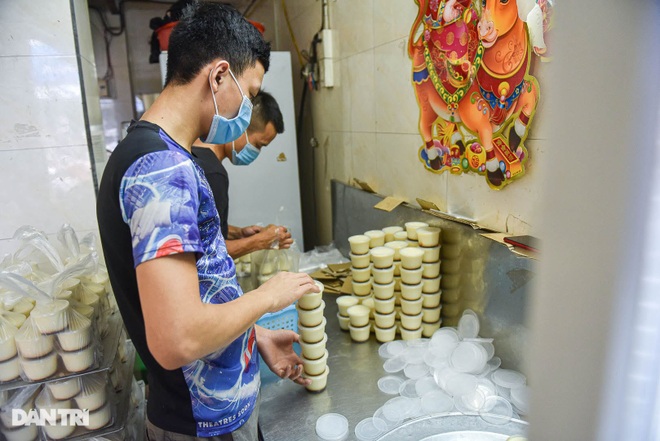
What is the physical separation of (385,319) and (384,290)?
115 millimetres

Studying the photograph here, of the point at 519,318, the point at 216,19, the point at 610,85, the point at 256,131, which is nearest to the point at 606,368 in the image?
the point at 610,85

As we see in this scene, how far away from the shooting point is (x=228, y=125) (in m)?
1.02

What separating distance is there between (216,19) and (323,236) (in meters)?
2.50

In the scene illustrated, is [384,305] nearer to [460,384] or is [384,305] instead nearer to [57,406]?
[460,384]

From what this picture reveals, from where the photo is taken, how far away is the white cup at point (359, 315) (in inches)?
62.2

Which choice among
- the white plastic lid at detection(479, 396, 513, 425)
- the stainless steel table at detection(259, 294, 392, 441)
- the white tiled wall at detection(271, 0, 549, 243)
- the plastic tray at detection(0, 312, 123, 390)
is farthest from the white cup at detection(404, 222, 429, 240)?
the plastic tray at detection(0, 312, 123, 390)

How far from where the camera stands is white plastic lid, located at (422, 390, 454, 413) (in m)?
1.18

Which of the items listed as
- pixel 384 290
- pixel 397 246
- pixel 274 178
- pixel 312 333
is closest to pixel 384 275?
pixel 384 290

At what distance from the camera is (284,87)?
9.76 feet

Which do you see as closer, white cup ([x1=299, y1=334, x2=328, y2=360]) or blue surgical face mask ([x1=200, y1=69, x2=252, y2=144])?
blue surgical face mask ([x1=200, y1=69, x2=252, y2=144])

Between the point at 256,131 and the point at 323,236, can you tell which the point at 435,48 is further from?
the point at 323,236

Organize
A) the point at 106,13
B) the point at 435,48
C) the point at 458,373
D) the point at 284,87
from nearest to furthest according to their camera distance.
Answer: the point at 458,373, the point at 435,48, the point at 284,87, the point at 106,13

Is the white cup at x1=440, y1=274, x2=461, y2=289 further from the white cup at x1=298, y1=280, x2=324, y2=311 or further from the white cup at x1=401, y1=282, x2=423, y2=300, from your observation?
the white cup at x1=298, y1=280, x2=324, y2=311

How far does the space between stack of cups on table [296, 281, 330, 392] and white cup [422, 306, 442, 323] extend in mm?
466
